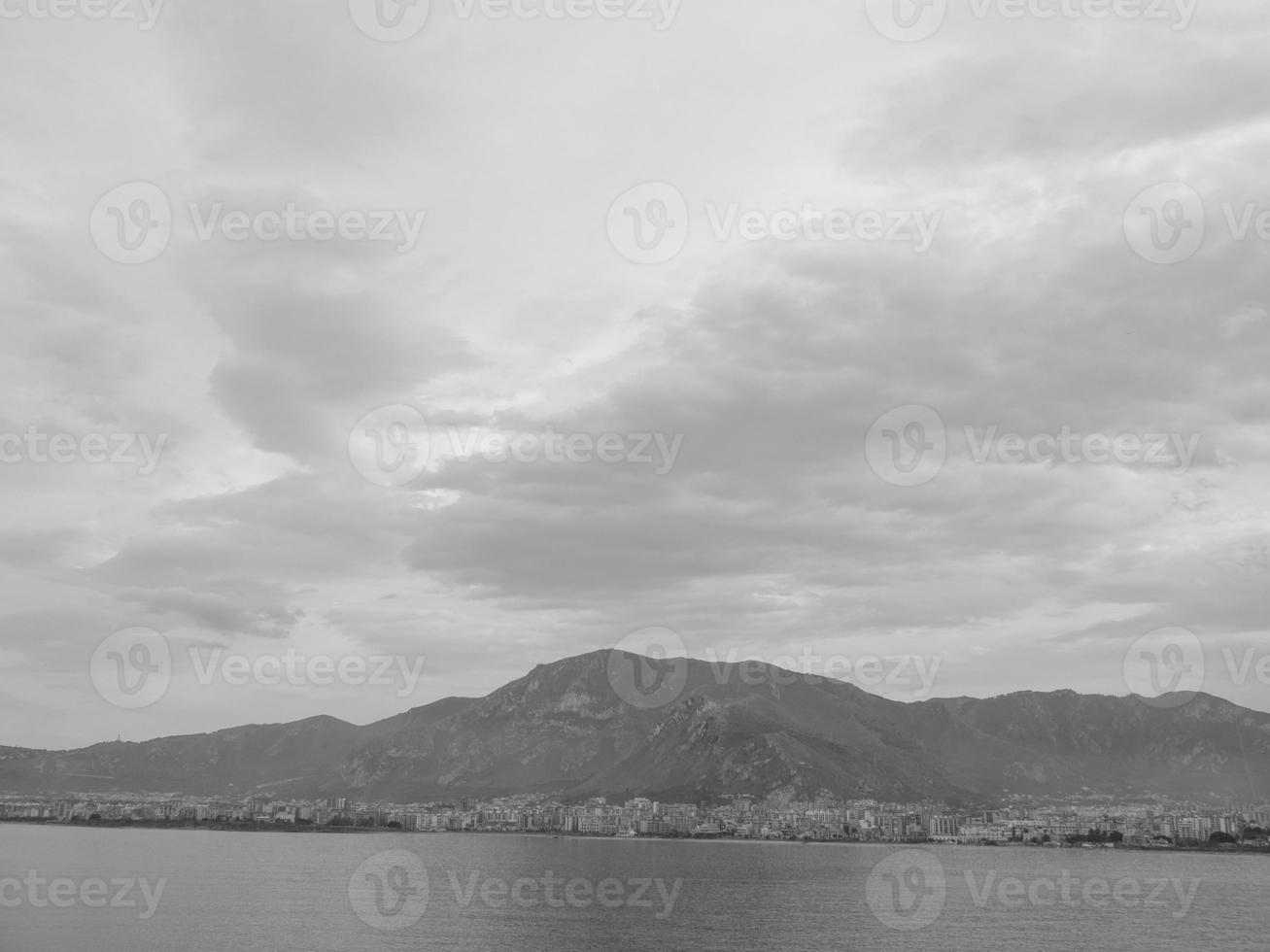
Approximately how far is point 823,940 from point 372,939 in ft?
185

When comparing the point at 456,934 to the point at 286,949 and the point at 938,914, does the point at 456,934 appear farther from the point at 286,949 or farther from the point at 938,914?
the point at 938,914

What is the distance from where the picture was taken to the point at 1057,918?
15200cm

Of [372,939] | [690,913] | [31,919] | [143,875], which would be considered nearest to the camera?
[372,939]

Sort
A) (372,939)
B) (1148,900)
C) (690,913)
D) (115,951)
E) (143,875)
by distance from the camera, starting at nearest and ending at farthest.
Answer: (115,951)
(372,939)
(690,913)
(1148,900)
(143,875)

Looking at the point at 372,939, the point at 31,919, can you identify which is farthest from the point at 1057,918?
the point at 31,919

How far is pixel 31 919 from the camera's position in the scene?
5017 inches

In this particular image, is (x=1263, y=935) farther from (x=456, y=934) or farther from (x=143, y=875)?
(x=143, y=875)

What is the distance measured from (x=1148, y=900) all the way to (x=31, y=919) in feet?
600

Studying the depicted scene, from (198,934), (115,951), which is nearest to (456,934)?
(198,934)

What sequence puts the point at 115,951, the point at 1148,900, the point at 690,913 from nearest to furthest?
the point at 115,951
the point at 690,913
the point at 1148,900

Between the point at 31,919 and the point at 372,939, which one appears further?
the point at 31,919

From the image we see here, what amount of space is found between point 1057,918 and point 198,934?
406 ft

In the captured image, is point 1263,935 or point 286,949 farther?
point 1263,935

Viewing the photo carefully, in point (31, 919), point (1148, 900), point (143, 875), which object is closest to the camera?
point (31, 919)
